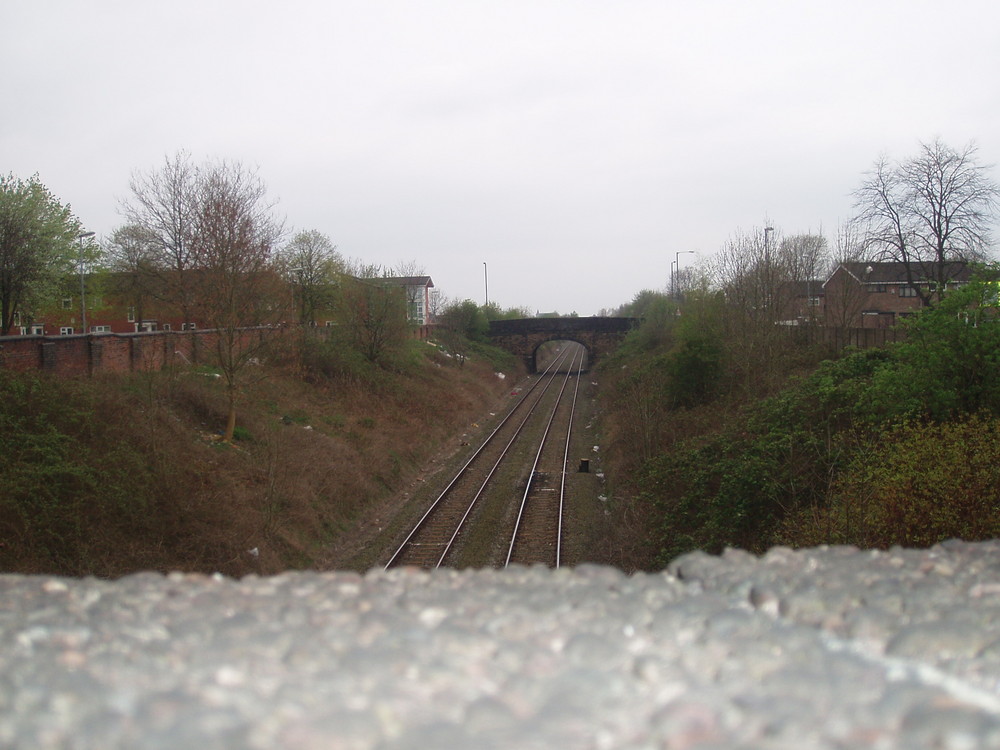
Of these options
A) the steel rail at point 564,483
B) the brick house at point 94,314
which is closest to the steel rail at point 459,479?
the steel rail at point 564,483

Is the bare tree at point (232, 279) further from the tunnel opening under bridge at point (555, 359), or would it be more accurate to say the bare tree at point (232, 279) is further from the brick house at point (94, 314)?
the tunnel opening under bridge at point (555, 359)

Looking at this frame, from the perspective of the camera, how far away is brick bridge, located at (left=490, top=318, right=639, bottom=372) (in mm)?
64625

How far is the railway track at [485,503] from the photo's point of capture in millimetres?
15773

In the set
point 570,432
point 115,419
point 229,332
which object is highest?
point 229,332

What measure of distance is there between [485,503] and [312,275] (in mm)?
27167

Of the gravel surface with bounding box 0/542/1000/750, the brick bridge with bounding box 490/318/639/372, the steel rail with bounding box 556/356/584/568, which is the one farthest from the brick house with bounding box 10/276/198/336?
the gravel surface with bounding box 0/542/1000/750

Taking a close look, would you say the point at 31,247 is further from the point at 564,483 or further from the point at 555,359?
the point at 555,359

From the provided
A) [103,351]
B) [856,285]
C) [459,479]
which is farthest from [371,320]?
[856,285]

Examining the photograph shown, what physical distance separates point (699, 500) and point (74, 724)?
1391cm

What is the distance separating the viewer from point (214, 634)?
2303 mm

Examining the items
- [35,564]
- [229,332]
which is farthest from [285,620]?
[229,332]

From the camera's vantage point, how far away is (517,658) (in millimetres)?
2139

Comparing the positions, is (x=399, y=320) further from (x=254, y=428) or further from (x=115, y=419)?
(x=115, y=419)

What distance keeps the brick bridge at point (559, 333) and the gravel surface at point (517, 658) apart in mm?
60780
